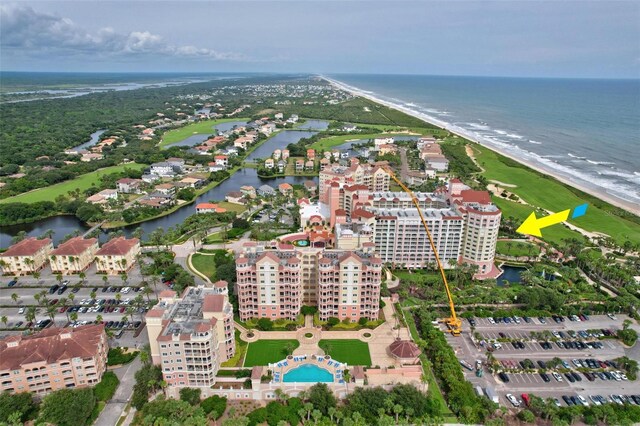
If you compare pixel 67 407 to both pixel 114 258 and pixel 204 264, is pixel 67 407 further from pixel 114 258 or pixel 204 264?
pixel 204 264

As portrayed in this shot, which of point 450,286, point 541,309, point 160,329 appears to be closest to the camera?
point 160,329

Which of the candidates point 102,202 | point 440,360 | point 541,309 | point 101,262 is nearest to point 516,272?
point 541,309

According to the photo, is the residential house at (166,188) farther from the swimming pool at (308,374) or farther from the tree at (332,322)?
the swimming pool at (308,374)

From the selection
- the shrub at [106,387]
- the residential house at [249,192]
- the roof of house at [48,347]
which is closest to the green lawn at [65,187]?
the residential house at [249,192]

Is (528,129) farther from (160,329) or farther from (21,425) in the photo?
(21,425)

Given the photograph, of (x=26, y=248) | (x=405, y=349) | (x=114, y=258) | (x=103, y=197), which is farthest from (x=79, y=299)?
(x=103, y=197)

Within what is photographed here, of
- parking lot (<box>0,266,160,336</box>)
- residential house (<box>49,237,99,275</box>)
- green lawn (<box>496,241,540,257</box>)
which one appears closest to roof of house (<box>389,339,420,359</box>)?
parking lot (<box>0,266,160,336</box>)
